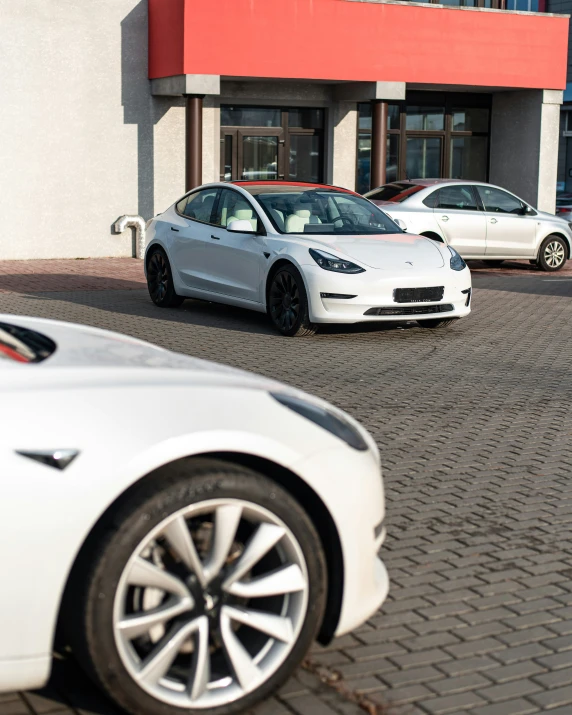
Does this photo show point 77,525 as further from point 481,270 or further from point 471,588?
point 481,270

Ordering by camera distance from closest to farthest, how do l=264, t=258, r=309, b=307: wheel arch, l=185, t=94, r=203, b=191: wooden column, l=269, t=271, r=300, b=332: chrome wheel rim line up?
l=264, t=258, r=309, b=307: wheel arch → l=269, t=271, r=300, b=332: chrome wheel rim → l=185, t=94, r=203, b=191: wooden column

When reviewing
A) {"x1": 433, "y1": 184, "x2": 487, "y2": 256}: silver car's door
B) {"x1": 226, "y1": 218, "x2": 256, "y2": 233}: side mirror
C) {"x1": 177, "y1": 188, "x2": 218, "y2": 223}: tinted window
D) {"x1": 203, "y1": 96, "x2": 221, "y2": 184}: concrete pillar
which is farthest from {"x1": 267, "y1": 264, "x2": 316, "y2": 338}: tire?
{"x1": 203, "y1": 96, "x2": 221, "y2": 184}: concrete pillar

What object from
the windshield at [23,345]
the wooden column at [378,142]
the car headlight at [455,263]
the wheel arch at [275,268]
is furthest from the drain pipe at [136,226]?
the windshield at [23,345]

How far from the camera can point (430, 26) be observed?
2344 centimetres

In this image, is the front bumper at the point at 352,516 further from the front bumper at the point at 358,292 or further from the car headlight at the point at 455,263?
the car headlight at the point at 455,263

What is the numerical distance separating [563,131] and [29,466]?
156ft

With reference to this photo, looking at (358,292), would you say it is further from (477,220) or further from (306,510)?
(477,220)

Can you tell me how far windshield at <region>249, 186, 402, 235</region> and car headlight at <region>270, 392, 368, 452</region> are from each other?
872cm

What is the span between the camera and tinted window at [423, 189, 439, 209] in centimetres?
1906

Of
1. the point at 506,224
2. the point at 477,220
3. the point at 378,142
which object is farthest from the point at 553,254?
the point at 378,142

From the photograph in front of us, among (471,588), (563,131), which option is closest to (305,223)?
(471,588)

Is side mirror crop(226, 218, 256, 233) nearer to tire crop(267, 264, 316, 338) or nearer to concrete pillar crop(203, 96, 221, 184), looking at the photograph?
tire crop(267, 264, 316, 338)

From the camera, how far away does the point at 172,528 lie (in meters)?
3.28

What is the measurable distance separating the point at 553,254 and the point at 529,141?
248 inches
